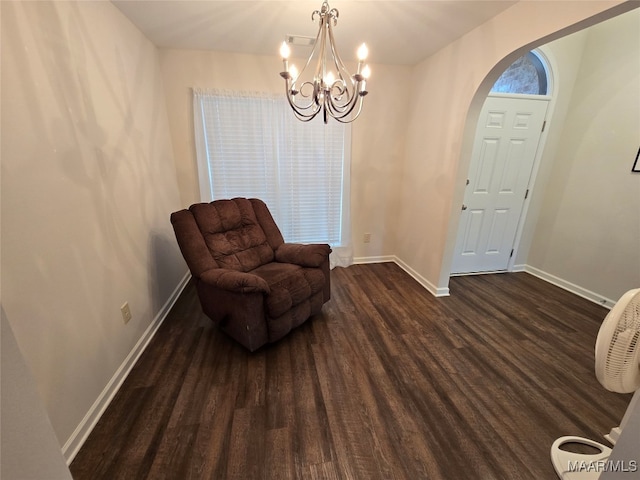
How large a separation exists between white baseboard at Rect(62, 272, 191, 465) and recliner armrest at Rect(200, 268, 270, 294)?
27.1 inches

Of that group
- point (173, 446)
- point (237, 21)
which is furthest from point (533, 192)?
point (173, 446)

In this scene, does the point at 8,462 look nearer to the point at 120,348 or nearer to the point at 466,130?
the point at 120,348

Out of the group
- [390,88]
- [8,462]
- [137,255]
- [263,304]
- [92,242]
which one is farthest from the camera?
[390,88]

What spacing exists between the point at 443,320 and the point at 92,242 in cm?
266

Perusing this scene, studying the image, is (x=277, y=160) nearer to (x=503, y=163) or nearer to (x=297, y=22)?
(x=297, y=22)

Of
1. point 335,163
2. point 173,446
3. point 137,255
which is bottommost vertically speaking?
point 173,446

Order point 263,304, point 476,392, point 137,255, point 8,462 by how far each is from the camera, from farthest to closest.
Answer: point 137,255, point 263,304, point 476,392, point 8,462

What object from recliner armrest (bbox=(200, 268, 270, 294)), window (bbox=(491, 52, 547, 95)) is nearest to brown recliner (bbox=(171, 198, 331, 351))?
recliner armrest (bbox=(200, 268, 270, 294))

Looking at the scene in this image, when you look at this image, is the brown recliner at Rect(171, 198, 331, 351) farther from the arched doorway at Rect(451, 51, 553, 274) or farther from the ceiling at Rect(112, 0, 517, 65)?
the arched doorway at Rect(451, 51, 553, 274)

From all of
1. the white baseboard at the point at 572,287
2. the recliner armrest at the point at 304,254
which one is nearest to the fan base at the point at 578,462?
the recliner armrest at the point at 304,254

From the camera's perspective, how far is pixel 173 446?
130 cm

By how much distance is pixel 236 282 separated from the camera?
5.68 feet

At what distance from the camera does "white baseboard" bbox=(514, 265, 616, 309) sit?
259 cm

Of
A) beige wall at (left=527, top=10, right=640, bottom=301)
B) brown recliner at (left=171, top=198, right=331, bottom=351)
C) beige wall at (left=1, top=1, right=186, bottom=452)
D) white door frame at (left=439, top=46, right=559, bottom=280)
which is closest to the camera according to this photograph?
beige wall at (left=1, top=1, right=186, bottom=452)
